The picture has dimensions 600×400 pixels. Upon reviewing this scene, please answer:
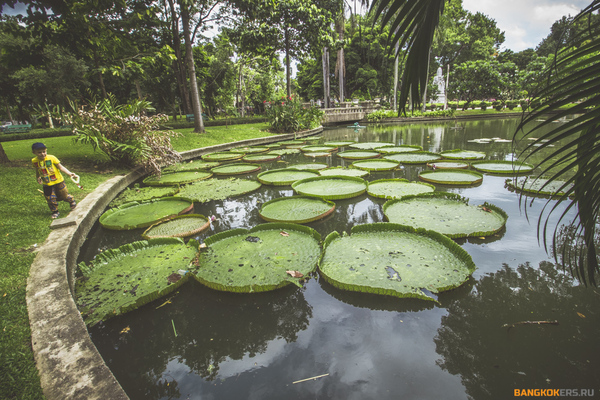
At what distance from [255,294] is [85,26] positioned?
7.57 meters

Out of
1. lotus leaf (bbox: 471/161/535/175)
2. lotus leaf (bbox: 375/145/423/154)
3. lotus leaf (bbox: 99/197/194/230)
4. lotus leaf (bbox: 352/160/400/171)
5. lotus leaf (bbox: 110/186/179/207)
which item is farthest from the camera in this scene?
lotus leaf (bbox: 375/145/423/154)

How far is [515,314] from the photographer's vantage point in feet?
6.85

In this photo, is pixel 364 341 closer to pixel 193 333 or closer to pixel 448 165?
pixel 193 333

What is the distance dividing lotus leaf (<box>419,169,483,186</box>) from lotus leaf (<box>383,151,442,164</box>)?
1.13m

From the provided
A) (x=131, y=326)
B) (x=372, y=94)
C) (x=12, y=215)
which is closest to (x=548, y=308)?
(x=131, y=326)

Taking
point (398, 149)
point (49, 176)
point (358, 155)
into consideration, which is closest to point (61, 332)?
point (49, 176)

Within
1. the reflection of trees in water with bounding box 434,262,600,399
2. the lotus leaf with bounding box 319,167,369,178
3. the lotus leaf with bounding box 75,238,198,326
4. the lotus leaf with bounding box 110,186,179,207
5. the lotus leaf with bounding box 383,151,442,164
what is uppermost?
the lotus leaf with bounding box 383,151,442,164

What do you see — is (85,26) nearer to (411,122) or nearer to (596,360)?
(596,360)

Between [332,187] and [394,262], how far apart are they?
8.52ft

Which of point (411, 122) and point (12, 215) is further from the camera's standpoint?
point (411, 122)

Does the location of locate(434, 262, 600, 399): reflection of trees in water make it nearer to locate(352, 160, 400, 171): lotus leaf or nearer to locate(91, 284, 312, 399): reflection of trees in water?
locate(91, 284, 312, 399): reflection of trees in water

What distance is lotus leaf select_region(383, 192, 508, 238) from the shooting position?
3219mm

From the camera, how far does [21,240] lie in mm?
3014

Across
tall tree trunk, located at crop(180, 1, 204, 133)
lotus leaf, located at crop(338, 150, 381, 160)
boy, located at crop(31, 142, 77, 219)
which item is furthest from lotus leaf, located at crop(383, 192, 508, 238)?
tall tree trunk, located at crop(180, 1, 204, 133)
